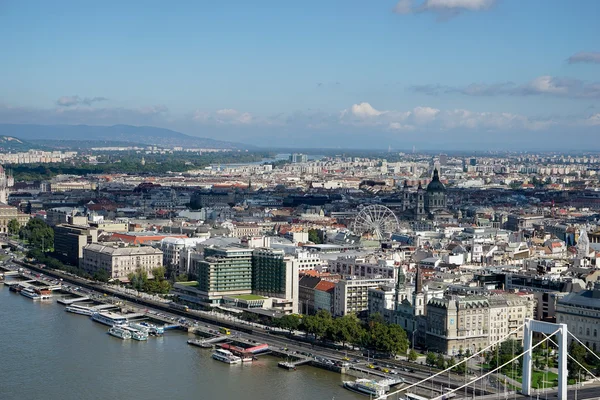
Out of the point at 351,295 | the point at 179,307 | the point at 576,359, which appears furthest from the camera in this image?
the point at 179,307

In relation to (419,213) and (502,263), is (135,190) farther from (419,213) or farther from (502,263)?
(502,263)

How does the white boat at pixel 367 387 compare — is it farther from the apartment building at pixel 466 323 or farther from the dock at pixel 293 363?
the apartment building at pixel 466 323

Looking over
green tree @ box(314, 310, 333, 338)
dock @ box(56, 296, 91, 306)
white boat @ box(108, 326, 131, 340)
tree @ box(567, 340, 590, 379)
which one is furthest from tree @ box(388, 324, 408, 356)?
dock @ box(56, 296, 91, 306)

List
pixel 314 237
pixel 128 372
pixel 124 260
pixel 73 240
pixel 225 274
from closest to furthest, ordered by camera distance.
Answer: pixel 128 372
pixel 225 274
pixel 124 260
pixel 73 240
pixel 314 237

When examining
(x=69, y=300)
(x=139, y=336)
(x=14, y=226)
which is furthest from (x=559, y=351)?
(x=14, y=226)

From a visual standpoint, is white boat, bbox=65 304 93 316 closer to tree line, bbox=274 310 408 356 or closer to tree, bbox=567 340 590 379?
tree line, bbox=274 310 408 356

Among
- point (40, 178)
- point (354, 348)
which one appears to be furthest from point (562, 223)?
point (40, 178)

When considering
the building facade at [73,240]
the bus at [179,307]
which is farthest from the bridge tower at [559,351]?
the building facade at [73,240]

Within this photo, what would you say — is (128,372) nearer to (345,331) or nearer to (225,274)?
(345,331)
